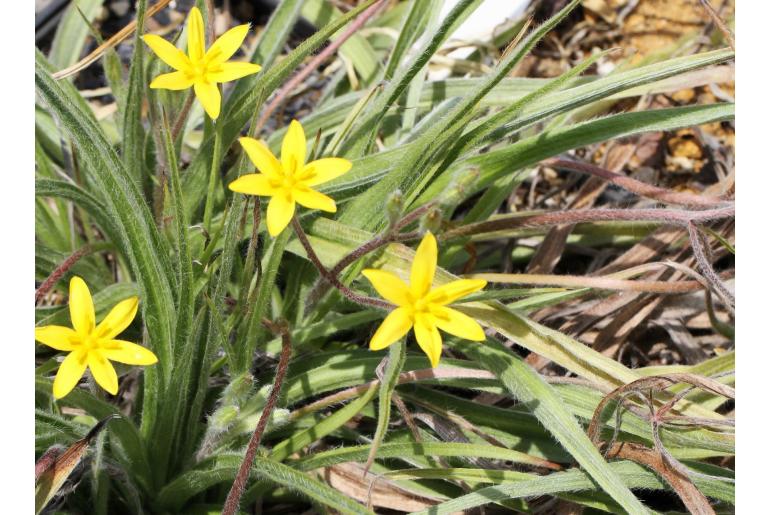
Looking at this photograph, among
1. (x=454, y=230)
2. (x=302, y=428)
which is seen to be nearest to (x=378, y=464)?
(x=302, y=428)

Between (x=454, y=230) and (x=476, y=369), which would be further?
(x=476, y=369)

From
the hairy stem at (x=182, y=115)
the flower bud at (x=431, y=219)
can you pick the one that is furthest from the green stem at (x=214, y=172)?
the flower bud at (x=431, y=219)

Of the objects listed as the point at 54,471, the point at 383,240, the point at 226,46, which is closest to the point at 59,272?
the point at 54,471

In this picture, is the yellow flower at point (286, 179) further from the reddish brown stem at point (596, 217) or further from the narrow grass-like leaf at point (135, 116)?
the narrow grass-like leaf at point (135, 116)

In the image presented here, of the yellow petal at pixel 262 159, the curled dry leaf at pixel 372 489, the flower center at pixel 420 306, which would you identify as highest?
the yellow petal at pixel 262 159

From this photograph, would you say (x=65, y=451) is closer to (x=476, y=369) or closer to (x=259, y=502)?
(x=259, y=502)
